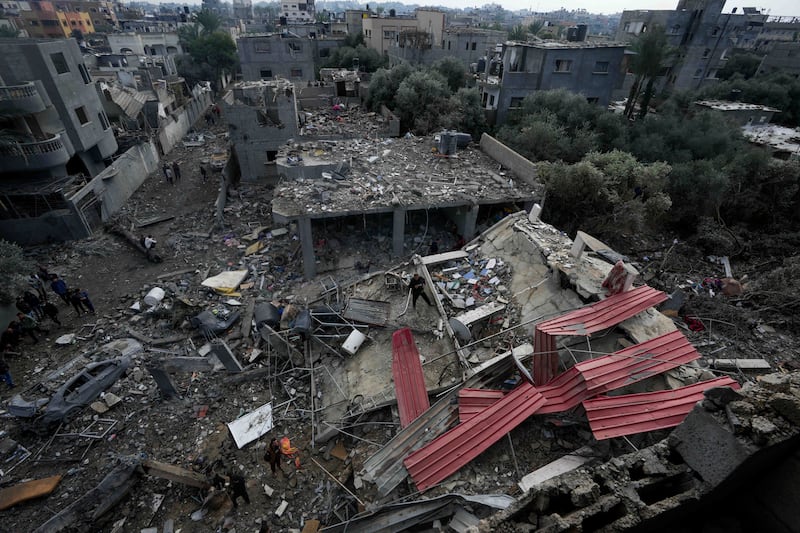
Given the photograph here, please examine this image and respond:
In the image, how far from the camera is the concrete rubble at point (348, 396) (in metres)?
4.22

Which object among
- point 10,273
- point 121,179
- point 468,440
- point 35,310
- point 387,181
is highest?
point 387,181

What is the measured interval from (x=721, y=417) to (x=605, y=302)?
4.14 meters

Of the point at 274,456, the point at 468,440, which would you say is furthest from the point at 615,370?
the point at 274,456

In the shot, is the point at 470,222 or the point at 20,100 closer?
the point at 470,222

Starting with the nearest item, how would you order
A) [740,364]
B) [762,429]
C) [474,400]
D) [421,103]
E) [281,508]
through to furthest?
[762,429], [474,400], [281,508], [740,364], [421,103]

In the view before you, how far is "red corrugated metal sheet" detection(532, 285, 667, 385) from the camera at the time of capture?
24.3 ft

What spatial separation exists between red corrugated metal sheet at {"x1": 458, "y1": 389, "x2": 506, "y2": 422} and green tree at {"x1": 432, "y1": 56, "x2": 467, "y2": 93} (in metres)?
25.8

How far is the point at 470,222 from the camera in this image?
14.6 metres

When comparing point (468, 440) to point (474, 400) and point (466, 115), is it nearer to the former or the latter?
point (474, 400)

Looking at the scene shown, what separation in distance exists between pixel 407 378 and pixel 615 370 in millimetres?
4222

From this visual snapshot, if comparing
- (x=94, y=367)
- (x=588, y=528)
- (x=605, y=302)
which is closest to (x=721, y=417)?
(x=588, y=528)

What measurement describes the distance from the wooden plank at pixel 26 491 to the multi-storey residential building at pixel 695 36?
42403 mm

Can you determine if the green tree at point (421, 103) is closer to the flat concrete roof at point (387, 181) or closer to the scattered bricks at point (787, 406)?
the flat concrete roof at point (387, 181)

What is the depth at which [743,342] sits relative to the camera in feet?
32.4
